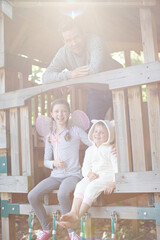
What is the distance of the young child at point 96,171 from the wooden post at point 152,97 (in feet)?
1.71

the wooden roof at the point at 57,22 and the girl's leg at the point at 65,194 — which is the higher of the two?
the wooden roof at the point at 57,22

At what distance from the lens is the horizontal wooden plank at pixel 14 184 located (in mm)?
4625

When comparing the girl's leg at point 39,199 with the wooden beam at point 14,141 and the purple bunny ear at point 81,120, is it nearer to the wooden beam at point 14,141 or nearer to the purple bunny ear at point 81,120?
the wooden beam at point 14,141

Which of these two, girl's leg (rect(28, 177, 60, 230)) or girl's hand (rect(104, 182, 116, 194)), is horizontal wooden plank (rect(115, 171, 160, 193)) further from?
girl's leg (rect(28, 177, 60, 230))

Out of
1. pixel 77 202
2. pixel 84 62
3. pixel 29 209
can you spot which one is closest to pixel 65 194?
pixel 77 202

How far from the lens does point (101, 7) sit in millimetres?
4090

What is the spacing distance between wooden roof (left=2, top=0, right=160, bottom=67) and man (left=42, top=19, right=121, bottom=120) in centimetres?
37

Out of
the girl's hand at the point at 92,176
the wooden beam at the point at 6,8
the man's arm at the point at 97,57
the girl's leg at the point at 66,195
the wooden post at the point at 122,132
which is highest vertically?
the wooden beam at the point at 6,8

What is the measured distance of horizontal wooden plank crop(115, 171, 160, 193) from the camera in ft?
11.9

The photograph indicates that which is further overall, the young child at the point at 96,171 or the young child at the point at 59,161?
the young child at the point at 59,161

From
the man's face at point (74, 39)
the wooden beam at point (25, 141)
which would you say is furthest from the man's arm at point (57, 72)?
the wooden beam at point (25, 141)

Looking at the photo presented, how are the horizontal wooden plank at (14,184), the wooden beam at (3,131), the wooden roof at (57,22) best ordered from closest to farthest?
the wooden roof at (57,22), the horizontal wooden plank at (14,184), the wooden beam at (3,131)

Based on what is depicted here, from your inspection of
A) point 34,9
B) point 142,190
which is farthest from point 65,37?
point 142,190

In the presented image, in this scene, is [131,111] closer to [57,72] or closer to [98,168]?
[98,168]
